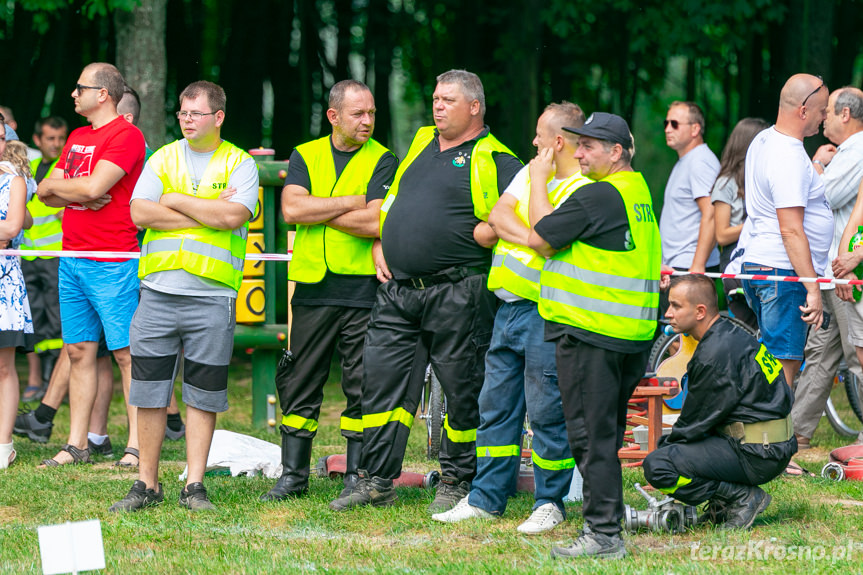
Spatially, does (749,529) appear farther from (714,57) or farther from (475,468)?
(714,57)

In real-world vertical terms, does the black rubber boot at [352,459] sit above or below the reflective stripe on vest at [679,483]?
below

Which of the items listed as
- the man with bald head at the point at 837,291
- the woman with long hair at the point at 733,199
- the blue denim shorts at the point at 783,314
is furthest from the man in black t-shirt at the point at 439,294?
the woman with long hair at the point at 733,199

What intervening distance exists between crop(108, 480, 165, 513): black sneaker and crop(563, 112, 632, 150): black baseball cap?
116 inches

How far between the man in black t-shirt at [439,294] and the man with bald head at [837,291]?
245 centimetres

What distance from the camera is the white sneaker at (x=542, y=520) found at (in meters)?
5.53

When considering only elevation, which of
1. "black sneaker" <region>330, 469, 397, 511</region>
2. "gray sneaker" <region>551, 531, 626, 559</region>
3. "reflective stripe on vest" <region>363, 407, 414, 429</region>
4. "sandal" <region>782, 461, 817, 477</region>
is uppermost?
"reflective stripe on vest" <region>363, 407, 414, 429</region>

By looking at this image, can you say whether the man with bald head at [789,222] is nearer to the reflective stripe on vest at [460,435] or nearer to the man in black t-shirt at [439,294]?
the man in black t-shirt at [439,294]

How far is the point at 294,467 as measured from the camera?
6.50 meters

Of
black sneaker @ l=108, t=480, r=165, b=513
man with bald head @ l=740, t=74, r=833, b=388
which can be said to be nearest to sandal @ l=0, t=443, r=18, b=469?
black sneaker @ l=108, t=480, r=165, b=513

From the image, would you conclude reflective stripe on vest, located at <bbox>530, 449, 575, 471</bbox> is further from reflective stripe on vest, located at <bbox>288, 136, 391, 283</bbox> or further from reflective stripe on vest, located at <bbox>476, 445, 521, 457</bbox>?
reflective stripe on vest, located at <bbox>288, 136, 391, 283</bbox>

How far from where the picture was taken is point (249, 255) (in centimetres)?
900

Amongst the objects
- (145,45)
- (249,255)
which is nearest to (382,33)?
(145,45)

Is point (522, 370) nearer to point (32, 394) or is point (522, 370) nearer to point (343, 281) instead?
Result: point (343, 281)

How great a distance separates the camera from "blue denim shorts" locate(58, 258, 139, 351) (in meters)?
7.37
